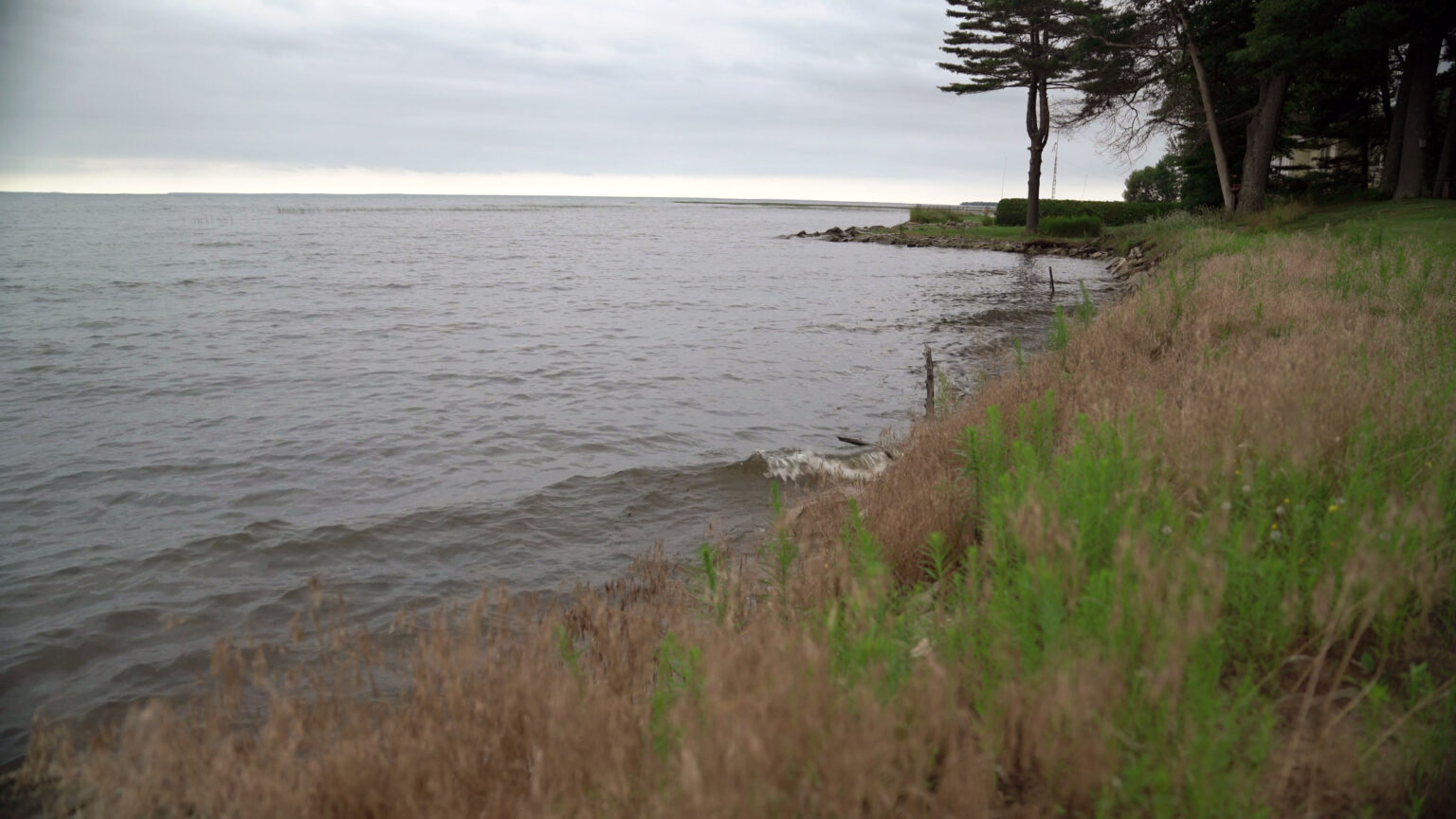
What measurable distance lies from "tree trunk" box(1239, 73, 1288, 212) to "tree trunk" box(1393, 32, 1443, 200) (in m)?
3.57

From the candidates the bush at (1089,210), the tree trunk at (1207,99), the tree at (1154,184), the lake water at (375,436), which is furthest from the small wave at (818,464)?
the tree at (1154,184)

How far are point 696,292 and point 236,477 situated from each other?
800 inches

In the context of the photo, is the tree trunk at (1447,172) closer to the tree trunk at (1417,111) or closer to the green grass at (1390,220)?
the tree trunk at (1417,111)

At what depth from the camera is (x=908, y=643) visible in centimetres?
334

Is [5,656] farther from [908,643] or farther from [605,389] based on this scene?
[605,389]

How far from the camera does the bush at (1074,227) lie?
44.6 m

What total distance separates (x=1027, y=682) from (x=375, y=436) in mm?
9843

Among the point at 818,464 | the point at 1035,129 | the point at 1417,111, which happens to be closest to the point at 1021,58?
the point at 1035,129

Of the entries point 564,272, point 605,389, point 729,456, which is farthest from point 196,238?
point 729,456

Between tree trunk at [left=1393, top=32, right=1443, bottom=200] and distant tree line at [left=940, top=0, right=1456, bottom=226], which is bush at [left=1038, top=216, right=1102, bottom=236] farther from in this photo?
tree trunk at [left=1393, top=32, right=1443, bottom=200]

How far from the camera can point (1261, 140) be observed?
2972 cm

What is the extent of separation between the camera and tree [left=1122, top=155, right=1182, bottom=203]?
5541 centimetres

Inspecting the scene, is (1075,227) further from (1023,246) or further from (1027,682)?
(1027,682)

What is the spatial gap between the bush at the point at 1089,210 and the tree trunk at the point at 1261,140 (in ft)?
33.3
